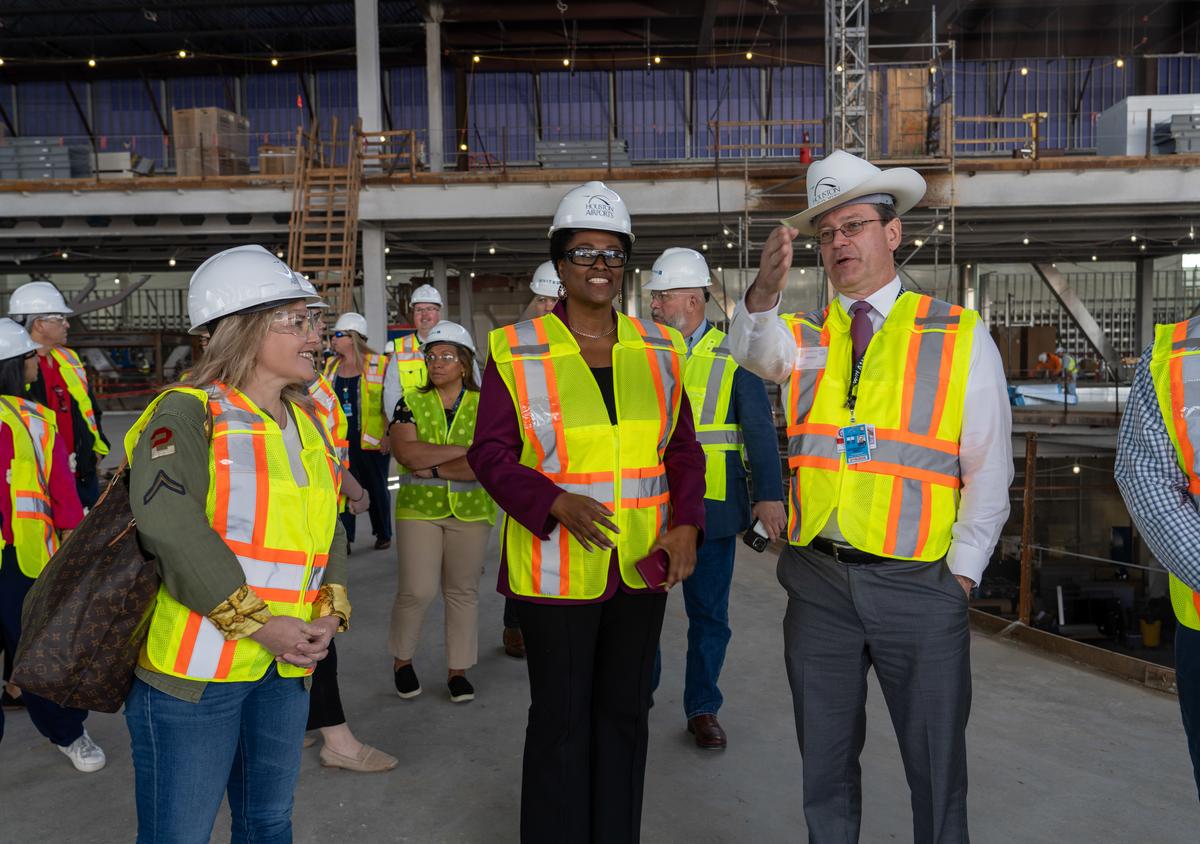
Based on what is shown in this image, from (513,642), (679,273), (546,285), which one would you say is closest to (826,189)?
(679,273)

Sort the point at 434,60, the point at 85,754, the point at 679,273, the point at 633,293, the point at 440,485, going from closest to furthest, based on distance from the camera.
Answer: the point at 85,754
the point at 679,273
the point at 440,485
the point at 434,60
the point at 633,293

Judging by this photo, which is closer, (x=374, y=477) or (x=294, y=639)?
(x=294, y=639)

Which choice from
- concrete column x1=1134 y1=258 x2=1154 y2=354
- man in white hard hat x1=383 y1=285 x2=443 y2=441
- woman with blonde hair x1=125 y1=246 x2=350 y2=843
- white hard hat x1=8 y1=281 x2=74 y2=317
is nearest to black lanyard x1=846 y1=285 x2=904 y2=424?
woman with blonde hair x1=125 y1=246 x2=350 y2=843

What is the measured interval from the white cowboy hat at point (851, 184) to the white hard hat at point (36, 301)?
525cm

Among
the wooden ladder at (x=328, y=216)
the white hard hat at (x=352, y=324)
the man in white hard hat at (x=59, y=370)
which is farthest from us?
Result: the wooden ladder at (x=328, y=216)

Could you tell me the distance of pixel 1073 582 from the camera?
8.12m

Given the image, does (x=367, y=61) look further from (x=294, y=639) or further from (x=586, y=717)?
(x=294, y=639)

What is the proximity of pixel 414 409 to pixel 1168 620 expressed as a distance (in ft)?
20.7

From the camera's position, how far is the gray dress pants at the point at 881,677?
95.4 inches

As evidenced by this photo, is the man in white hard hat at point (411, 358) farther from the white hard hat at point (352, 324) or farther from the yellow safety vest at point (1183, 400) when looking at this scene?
the yellow safety vest at point (1183, 400)

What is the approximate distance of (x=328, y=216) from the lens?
17.4 m

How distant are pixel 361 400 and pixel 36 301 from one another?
8.22 feet

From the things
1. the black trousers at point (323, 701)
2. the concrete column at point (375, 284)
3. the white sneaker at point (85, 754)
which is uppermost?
the concrete column at point (375, 284)

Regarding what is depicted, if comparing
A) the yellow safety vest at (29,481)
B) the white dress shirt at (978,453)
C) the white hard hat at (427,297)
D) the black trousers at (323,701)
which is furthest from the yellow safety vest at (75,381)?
the white dress shirt at (978,453)
